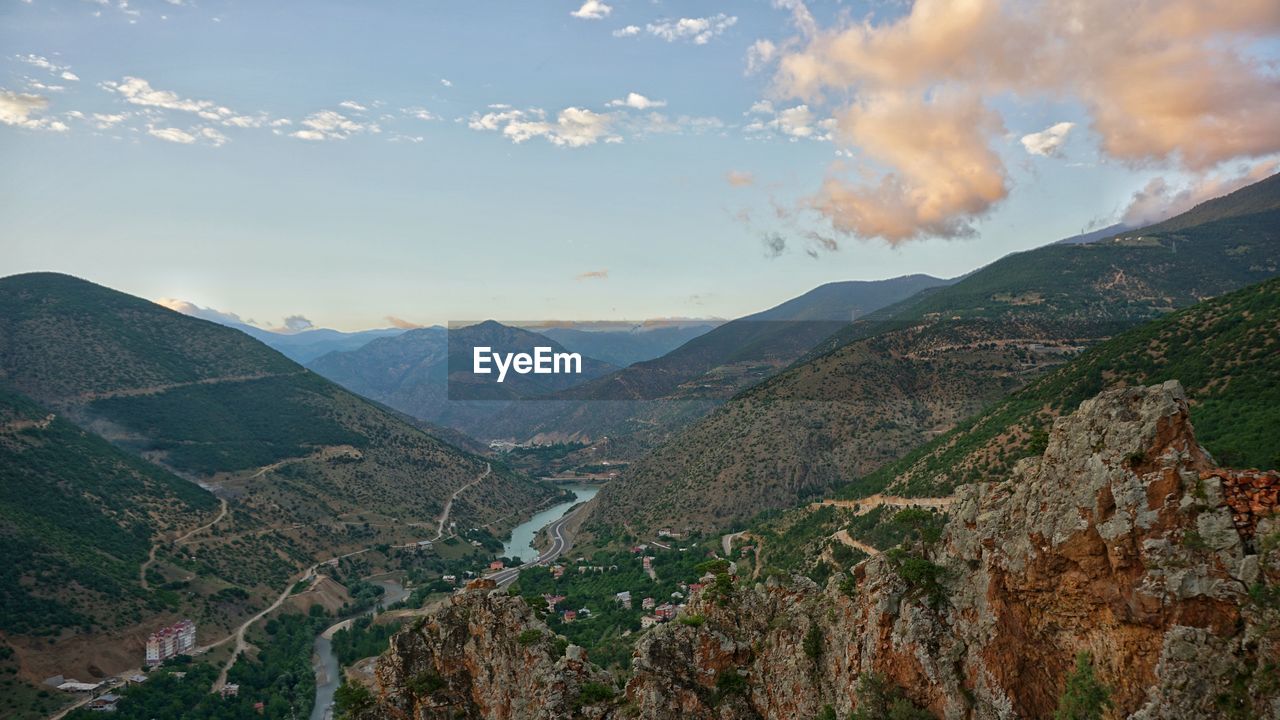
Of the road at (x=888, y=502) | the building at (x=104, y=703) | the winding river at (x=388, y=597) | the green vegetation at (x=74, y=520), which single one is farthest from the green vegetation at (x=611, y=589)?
the green vegetation at (x=74, y=520)

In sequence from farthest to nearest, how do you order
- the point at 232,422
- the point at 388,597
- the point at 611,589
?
1. the point at 232,422
2. the point at 388,597
3. the point at 611,589

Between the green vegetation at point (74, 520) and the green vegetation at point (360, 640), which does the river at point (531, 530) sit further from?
the green vegetation at point (74, 520)

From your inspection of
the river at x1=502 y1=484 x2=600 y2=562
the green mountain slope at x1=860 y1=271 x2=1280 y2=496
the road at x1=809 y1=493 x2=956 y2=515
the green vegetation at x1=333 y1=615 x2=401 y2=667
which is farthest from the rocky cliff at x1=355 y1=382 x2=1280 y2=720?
the river at x1=502 y1=484 x2=600 y2=562

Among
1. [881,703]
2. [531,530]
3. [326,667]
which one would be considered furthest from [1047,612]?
[531,530]

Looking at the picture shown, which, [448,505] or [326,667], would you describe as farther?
[448,505]

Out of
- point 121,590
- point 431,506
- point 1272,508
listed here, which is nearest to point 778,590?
point 1272,508

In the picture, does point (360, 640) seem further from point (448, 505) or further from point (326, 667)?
point (448, 505)

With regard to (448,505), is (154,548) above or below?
above
